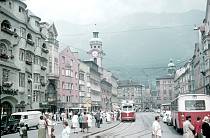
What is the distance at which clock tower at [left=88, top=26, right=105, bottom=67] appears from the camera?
153600mm

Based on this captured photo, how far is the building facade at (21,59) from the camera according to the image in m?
54.3

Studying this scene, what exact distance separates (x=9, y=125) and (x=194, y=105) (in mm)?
20201

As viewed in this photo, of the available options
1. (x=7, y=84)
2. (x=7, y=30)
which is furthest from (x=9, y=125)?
(x=7, y=30)

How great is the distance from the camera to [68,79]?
10025cm

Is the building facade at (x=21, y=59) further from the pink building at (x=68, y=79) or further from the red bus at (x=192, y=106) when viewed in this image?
the red bus at (x=192, y=106)

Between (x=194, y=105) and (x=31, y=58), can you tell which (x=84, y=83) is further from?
(x=194, y=105)

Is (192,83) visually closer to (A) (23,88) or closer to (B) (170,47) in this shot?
(B) (170,47)

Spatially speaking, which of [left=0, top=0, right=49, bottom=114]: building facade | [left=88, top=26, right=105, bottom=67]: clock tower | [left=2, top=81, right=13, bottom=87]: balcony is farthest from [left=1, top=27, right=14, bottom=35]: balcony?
[left=88, top=26, right=105, bottom=67]: clock tower

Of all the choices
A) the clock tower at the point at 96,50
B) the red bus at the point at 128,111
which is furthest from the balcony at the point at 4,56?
the clock tower at the point at 96,50

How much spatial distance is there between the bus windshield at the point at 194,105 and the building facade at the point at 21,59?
27.7m

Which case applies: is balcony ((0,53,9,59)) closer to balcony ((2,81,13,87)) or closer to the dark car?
balcony ((2,81,13,87))

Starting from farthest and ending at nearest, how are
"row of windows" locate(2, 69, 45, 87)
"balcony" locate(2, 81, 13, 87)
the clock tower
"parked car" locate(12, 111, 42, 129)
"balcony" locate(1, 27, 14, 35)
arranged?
the clock tower, "row of windows" locate(2, 69, 45, 87), "balcony" locate(1, 27, 14, 35), "balcony" locate(2, 81, 13, 87), "parked car" locate(12, 111, 42, 129)

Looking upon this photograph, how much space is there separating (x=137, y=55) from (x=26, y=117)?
5412 cm

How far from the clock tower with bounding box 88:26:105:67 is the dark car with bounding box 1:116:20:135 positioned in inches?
4251
